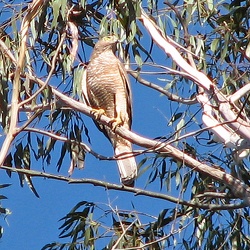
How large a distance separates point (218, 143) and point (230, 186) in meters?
0.29

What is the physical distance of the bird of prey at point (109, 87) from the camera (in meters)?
5.43

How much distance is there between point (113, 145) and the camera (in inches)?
215

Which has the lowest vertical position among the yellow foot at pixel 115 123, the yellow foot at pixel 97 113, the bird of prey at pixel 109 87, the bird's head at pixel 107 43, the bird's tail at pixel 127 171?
the bird's tail at pixel 127 171

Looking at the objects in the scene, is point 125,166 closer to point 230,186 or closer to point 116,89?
point 116,89

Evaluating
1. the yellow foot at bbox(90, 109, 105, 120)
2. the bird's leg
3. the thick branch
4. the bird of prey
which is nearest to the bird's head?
the bird of prey

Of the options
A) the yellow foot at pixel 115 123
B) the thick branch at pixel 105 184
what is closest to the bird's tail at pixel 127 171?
the yellow foot at pixel 115 123

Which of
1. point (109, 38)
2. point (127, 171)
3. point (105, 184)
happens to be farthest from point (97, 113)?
point (105, 184)

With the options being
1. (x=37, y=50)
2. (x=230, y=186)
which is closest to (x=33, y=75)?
(x=37, y=50)

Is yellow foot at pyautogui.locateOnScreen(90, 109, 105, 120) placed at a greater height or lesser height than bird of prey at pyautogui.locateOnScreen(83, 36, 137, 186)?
lesser

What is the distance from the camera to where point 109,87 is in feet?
18.4

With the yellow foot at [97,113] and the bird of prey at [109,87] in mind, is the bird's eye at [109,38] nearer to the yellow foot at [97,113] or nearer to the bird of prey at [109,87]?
the bird of prey at [109,87]

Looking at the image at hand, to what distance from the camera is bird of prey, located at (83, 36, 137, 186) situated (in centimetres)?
543

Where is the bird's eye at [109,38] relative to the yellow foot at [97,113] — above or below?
above

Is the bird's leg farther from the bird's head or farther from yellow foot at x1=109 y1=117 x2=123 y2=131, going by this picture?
the bird's head
